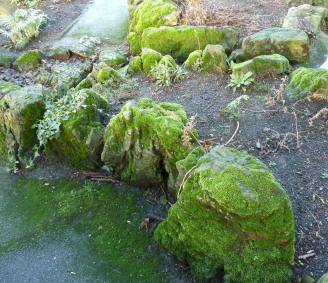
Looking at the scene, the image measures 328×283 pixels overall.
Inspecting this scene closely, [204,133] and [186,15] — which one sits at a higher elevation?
[186,15]

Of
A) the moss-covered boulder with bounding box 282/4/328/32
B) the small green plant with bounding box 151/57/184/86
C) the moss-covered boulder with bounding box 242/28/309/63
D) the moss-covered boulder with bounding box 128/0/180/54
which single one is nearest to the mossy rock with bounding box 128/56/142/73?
the small green plant with bounding box 151/57/184/86

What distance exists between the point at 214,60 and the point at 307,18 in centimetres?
318

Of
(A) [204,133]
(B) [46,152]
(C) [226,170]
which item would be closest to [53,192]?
(B) [46,152]

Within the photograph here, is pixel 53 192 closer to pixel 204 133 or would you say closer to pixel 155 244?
pixel 155 244

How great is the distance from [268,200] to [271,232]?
1.17ft

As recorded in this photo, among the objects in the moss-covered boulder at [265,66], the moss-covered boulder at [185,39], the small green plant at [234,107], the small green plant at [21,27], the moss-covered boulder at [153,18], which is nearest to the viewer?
the small green plant at [234,107]

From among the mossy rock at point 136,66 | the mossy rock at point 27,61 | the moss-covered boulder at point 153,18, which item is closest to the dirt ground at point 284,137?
the mossy rock at point 136,66

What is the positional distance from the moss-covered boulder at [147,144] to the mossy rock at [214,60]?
208cm

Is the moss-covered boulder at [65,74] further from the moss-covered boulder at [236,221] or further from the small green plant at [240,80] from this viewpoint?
the moss-covered boulder at [236,221]

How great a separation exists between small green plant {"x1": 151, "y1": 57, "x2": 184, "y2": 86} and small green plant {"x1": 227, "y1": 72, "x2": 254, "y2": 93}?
3.97 ft

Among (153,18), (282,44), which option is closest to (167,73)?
(282,44)

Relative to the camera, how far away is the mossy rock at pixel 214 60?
6.91m

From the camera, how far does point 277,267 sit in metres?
3.42

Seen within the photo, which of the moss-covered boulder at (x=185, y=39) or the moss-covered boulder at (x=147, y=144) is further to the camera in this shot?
the moss-covered boulder at (x=185, y=39)
